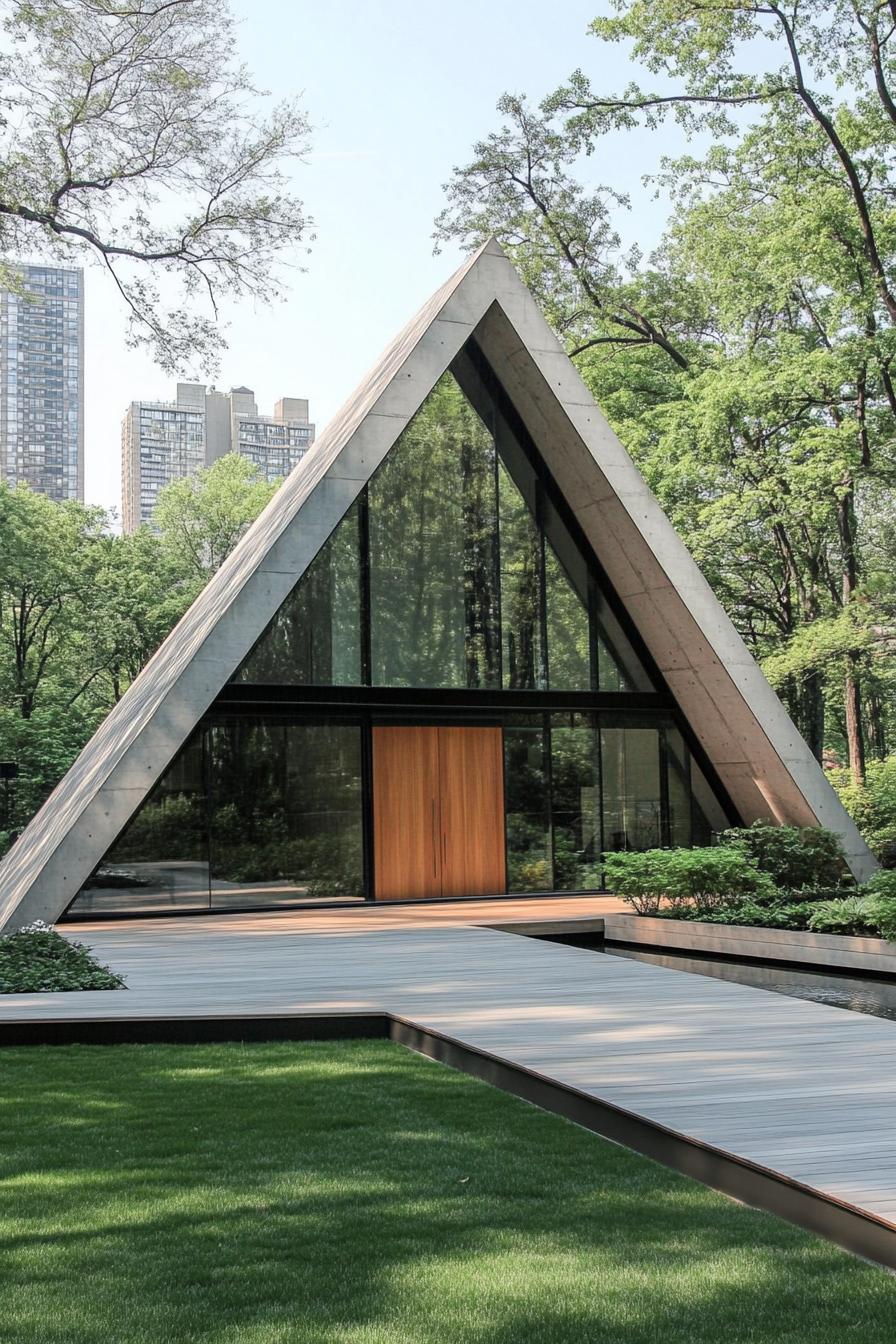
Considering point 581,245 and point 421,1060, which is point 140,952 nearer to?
point 421,1060

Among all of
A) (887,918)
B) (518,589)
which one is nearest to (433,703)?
(518,589)

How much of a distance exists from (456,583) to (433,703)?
160cm

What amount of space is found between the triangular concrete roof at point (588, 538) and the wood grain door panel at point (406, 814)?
3097 millimetres

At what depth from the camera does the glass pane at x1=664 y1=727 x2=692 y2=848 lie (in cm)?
1728

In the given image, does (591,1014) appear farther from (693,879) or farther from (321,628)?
(321,628)

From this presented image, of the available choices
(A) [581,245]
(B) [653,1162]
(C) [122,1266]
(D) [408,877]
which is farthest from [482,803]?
(A) [581,245]

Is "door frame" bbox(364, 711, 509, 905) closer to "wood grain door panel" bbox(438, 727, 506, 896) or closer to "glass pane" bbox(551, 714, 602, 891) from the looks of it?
"wood grain door panel" bbox(438, 727, 506, 896)

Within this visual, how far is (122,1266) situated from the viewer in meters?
4.11

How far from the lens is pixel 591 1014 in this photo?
8211mm

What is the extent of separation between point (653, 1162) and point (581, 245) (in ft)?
79.2

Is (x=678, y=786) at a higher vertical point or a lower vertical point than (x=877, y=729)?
lower

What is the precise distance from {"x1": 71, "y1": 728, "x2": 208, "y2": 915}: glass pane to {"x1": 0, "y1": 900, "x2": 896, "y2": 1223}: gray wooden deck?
68 centimetres

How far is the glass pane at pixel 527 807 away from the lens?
663 inches

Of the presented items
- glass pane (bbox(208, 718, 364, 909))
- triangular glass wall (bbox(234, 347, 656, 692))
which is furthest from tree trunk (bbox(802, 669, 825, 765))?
glass pane (bbox(208, 718, 364, 909))
